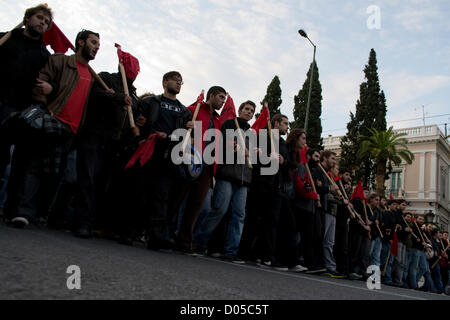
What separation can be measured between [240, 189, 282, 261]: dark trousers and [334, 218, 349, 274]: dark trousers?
168 centimetres

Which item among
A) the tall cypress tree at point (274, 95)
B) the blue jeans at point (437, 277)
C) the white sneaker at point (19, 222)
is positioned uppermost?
the tall cypress tree at point (274, 95)

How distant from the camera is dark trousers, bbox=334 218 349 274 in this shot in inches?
261

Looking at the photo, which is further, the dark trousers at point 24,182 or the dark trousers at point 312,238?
the dark trousers at point 312,238

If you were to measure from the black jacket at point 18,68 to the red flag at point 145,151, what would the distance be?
1.18 meters

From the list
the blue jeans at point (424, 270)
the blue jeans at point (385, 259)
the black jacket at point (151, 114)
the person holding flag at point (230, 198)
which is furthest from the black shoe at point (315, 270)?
the blue jeans at point (424, 270)

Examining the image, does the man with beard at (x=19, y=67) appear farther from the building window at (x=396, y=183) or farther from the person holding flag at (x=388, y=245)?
the building window at (x=396, y=183)

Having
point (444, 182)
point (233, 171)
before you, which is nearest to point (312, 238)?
point (233, 171)

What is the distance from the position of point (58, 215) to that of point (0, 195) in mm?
1257

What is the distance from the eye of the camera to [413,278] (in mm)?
10391

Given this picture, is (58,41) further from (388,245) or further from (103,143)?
(388,245)

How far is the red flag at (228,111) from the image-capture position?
577cm
